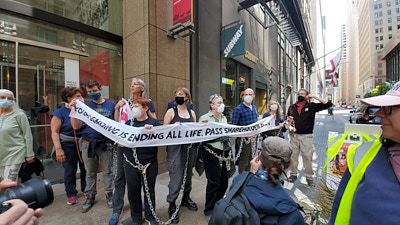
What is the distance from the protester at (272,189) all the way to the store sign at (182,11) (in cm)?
421

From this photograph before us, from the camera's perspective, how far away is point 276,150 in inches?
53.0

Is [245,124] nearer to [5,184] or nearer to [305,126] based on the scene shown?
[305,126]

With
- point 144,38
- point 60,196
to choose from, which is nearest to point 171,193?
point 60,196

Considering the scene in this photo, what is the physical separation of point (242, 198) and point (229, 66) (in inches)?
287

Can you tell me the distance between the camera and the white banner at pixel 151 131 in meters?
2.46

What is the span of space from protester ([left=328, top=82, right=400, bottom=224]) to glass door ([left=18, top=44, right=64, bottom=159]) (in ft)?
17.6

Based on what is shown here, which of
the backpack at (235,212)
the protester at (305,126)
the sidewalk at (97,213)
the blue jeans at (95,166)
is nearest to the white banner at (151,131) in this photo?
the blue jeans at (95,166)

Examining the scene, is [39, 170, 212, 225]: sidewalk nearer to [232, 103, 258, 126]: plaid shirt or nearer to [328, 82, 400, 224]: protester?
[232, 103, 258, 126]: plaid shirt

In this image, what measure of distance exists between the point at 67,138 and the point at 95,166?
0.66 m

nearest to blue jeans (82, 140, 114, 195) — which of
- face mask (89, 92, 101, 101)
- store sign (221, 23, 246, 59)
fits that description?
face mask (89, 92, 101, 101)

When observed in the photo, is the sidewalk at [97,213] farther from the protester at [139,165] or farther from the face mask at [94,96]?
the face mask at [94,96]

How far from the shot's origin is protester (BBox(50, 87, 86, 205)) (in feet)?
10.1

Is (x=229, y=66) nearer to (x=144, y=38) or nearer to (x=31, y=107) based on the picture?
(x=144, y=38)

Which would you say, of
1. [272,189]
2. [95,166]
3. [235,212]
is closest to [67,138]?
[95,166]
